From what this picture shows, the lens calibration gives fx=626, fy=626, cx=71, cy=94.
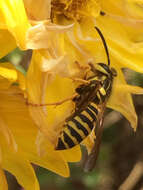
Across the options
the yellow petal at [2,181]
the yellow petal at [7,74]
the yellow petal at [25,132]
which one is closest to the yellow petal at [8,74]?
the yellow petal at [7,74]

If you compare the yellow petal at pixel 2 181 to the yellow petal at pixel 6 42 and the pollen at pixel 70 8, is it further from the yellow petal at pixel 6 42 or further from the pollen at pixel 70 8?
the pollen at pixel 70 8

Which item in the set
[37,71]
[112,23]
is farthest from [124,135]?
[37,71]

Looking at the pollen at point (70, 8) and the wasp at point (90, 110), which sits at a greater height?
the pollen at point (70, 8)

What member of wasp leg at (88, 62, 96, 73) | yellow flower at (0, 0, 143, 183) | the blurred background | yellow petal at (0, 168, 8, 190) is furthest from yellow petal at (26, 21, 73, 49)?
the blurred background

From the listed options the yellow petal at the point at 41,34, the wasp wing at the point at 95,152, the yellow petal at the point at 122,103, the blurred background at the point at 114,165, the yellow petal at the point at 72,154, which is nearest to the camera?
the yellow petal at the point at 41,34

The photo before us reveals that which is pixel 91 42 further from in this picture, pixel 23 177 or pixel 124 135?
pixel 124 135

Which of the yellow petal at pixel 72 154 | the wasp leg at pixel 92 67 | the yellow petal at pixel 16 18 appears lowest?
the yellow petal at pixel 72 154
